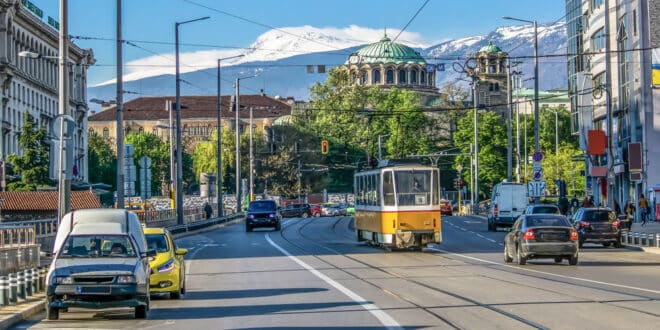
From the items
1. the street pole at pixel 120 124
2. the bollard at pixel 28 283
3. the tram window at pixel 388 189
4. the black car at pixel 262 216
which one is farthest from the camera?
the black car at pixel 262 216

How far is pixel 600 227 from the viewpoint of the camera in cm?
4481

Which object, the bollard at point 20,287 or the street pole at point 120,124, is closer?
the bollard at point 20,287

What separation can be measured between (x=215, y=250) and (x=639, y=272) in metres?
20.3

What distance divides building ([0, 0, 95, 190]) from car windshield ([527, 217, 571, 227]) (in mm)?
47482

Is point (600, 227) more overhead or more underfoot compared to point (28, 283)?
more overhead

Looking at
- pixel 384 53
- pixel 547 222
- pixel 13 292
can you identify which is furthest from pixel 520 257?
pixel 384 53

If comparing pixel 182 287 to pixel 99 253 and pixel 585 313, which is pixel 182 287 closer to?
pixel 99 253

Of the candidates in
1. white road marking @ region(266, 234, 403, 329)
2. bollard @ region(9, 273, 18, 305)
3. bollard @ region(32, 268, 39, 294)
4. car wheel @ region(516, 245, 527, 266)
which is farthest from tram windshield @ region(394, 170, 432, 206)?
bollard @ region(9, 273, 18, 305)

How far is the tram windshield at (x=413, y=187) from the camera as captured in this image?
39.5m

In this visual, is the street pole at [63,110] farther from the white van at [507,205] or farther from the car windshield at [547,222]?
the white van at [507,205]

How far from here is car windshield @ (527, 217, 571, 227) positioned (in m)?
33.1

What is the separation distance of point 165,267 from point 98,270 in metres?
4.03

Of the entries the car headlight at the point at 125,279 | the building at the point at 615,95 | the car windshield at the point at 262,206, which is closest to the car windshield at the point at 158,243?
the car headlight at the point at 125,279

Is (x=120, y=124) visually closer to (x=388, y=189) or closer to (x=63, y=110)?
(x=388, y=189)
